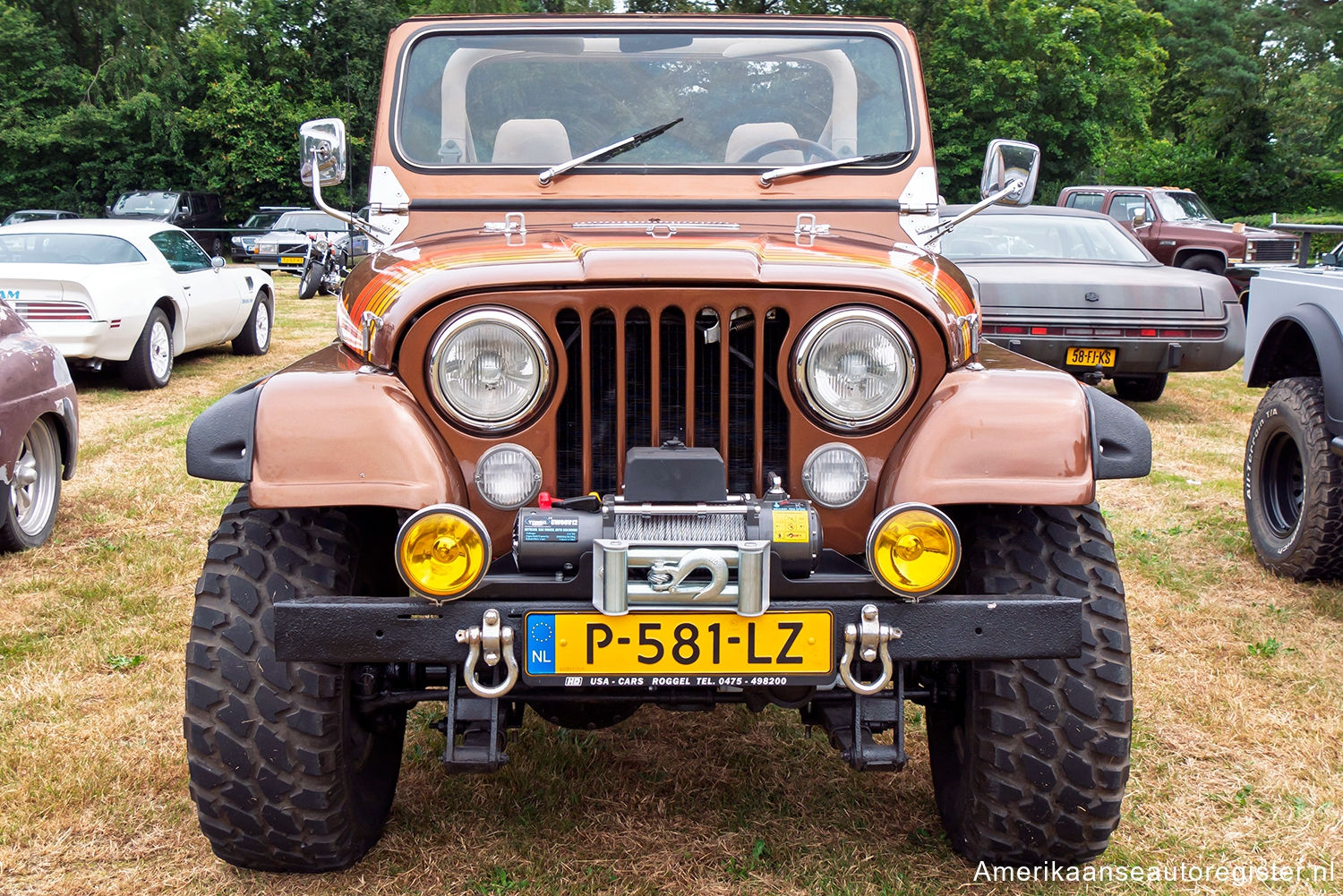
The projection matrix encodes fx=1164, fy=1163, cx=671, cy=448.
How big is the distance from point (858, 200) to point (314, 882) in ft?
7.90

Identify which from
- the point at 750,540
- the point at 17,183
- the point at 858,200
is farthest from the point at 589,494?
the point at 17,183

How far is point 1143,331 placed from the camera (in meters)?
8.53

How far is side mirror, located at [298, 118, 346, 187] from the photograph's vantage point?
3.62m

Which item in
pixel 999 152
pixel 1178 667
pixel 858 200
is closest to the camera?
pixel 858 200

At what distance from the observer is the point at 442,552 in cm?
229

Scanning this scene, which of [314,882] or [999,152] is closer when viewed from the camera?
[314,882]

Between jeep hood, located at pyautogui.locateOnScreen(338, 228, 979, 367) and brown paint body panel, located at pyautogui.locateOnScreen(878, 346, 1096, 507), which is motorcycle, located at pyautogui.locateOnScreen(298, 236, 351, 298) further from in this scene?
brown paint body panel, located at pyautogui.locateOnScreen(878, 346, 1096, 507)

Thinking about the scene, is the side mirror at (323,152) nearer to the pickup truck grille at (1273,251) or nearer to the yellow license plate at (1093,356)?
the yellow license plate at (1093,356)

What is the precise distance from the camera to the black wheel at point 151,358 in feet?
32.7

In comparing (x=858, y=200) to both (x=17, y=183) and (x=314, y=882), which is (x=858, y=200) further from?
(x=17, y=183)

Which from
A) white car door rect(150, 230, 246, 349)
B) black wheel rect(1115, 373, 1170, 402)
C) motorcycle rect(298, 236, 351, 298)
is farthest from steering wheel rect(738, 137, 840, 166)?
motorcycle rect(298, 236, 351, 298)

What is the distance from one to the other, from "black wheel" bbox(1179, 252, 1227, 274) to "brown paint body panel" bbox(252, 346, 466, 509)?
15.7m

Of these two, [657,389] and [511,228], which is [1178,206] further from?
[657,389]

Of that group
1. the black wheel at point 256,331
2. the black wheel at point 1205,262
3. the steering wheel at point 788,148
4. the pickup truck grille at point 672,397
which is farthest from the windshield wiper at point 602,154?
the black wheel at point 1205,262
